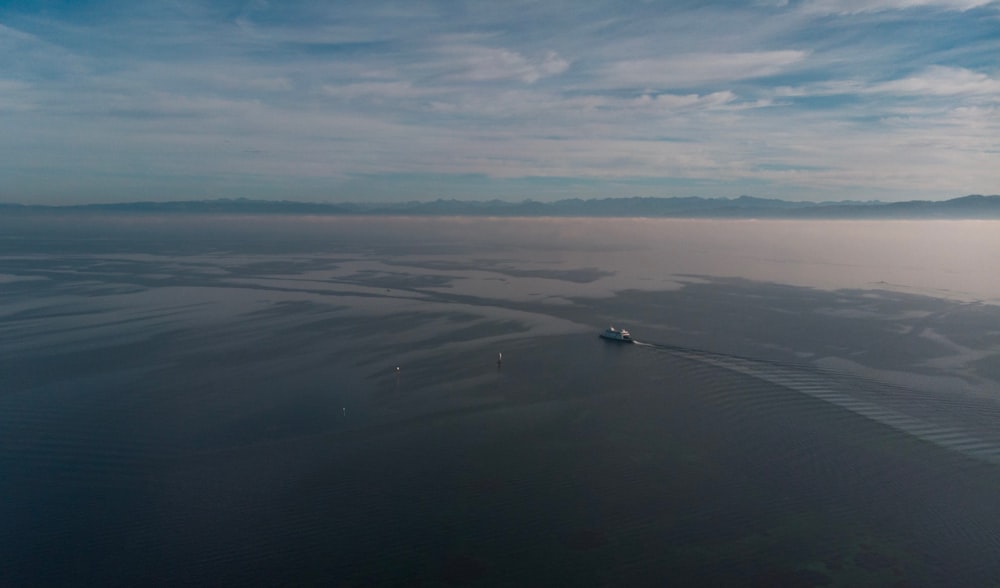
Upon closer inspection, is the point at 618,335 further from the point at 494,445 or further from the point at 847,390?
the point at 494,445

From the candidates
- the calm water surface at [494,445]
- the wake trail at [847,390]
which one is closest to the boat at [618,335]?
the wake trail at [847,390]

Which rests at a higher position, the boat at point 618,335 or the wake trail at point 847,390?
the boat at point 618,335

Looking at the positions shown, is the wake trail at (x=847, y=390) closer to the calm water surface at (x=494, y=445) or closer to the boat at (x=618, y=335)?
the calm water surface at (x=494, y=445)

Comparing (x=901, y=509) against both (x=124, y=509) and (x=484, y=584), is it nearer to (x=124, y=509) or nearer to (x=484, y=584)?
(x=484, y=584)

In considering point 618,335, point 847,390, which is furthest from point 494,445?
point 618,335

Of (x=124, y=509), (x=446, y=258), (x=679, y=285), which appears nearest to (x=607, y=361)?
(x=124, y=509)
